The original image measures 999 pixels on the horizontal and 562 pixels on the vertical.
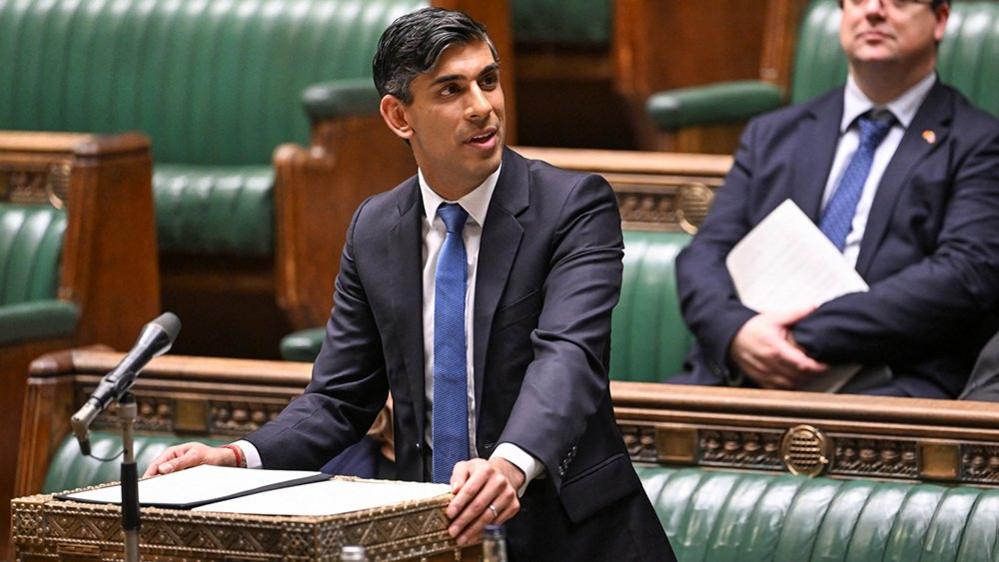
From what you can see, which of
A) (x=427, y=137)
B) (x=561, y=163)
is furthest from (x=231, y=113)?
(x=427, y=137)

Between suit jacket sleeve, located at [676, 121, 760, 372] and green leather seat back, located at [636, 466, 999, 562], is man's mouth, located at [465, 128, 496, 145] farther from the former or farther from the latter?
suit jacket sleeve, located at [676, 121, 760, 372]

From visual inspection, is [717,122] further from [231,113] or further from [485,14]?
[231,113]

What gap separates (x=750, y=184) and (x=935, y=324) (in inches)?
9.6

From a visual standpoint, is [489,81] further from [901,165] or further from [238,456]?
[901,165]

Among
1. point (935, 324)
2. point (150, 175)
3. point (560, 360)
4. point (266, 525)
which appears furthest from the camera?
point (150, 175)

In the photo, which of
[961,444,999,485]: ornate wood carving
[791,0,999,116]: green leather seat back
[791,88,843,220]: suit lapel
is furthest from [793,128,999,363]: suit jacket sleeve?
[791,0,999,116]: green leather seat back

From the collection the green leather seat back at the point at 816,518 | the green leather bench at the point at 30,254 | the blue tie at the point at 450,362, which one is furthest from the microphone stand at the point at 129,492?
the green leather bench at the point at 30,254

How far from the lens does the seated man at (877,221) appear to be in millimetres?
1607

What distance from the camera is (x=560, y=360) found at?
1097 millimetres

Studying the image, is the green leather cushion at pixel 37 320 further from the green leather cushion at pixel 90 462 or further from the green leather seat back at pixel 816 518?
the green leather seat back at pixel 816 518

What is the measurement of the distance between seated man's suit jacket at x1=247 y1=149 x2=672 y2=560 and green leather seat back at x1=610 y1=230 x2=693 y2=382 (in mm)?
654

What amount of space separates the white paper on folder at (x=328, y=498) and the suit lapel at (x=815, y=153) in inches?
29.5

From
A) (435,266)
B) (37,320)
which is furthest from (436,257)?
(37,320)

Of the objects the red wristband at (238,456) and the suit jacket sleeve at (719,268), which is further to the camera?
the suit jacket sleeve at (719,268)
